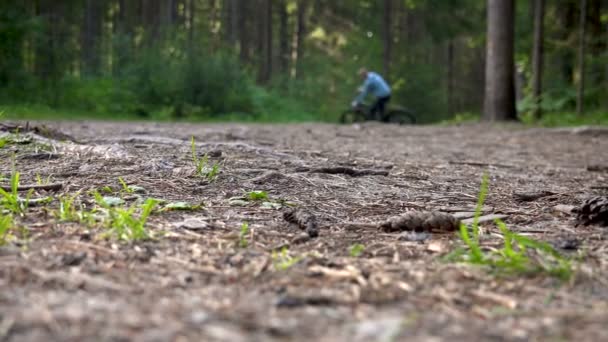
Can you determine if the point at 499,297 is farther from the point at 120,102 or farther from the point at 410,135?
the point at 120,102

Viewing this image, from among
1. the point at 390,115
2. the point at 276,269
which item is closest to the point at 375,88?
the point at 390,115

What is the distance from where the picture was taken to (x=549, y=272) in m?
1.81

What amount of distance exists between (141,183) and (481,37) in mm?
17194

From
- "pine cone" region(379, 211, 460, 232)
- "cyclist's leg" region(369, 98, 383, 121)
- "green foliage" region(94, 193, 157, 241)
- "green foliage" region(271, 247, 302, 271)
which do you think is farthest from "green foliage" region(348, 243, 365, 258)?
"cyclist's leg" region(369, 98, 383, 121)

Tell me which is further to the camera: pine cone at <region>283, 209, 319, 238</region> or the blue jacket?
the blue jacket

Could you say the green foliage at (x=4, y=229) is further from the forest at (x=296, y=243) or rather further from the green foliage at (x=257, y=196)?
the green foliage at (x=257, y=196)

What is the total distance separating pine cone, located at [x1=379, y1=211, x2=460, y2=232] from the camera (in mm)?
2475

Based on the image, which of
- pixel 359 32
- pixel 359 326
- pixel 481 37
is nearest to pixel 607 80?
pixel 481 37

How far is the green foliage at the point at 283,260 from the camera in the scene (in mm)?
1862

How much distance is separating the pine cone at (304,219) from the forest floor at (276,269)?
40 millimetres

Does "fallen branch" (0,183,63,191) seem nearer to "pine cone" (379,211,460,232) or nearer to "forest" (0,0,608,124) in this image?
"pine cone" (379,211,460,232)

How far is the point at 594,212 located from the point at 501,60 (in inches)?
469

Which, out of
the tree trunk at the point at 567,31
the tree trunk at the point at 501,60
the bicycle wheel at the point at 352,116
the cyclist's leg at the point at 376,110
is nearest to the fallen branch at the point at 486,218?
the tree trunk at the point at 501,60

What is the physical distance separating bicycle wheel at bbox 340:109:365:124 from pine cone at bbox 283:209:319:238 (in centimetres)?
1458
